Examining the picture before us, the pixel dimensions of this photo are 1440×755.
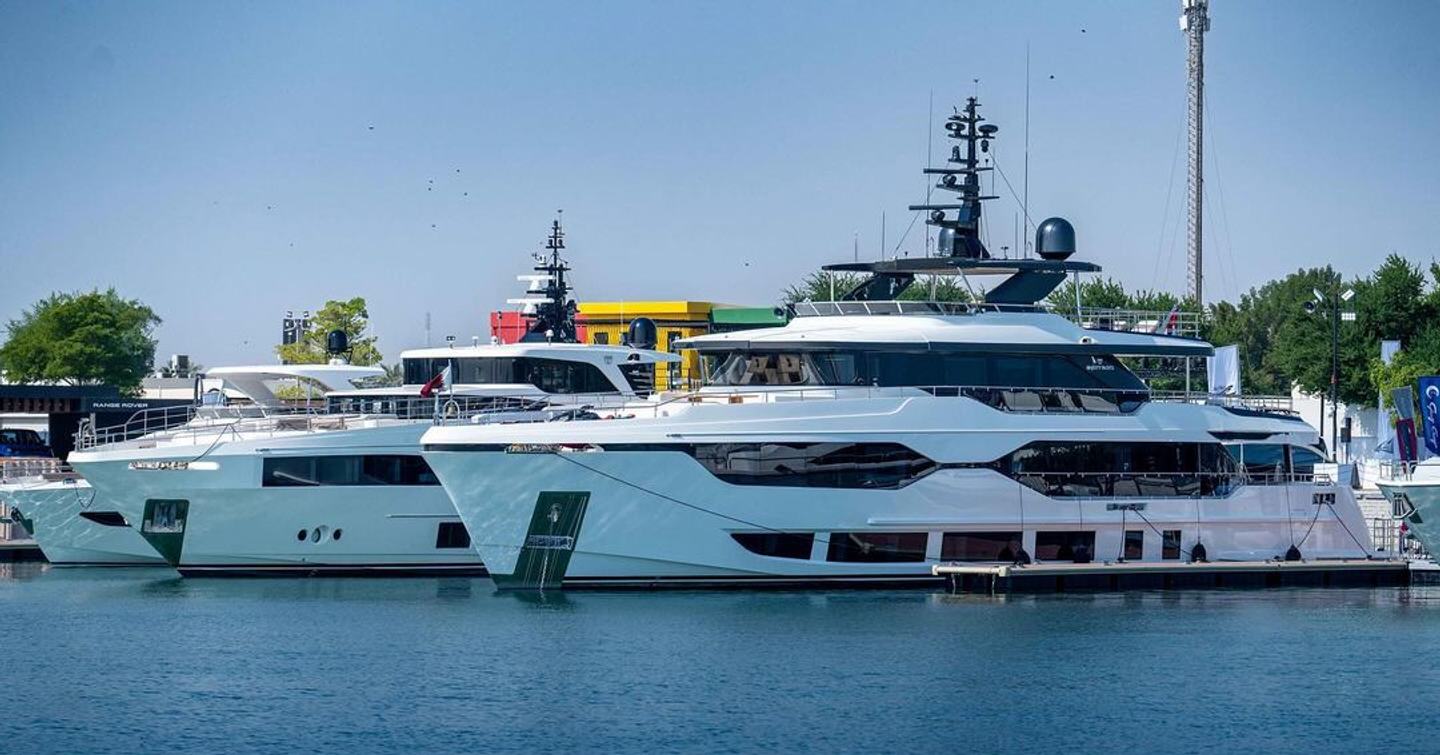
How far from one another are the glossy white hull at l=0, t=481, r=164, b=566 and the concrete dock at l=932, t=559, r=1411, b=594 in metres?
19.6

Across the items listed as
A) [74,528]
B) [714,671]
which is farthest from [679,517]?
[74,528]

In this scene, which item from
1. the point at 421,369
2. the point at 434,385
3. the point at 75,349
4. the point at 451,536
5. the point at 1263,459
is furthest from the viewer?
the point at 75,349

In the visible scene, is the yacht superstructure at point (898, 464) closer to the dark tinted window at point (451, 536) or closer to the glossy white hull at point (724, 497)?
the glossy white hull at point (724, 497)

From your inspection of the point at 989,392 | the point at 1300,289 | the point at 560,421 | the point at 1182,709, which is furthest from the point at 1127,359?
the point at 1300,289

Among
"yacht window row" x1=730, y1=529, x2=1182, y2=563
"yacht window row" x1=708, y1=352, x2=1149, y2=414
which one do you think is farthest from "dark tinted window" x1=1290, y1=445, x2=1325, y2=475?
"yacht window row" x1=708, y1=352, x2=1149, y2=414

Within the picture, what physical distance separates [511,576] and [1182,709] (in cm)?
1397

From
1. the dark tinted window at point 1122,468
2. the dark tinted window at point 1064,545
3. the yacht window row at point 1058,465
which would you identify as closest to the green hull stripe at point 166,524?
the yacht window row at point 1058,465

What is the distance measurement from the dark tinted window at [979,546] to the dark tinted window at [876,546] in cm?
52

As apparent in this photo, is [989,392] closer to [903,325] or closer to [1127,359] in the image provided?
[903,325]

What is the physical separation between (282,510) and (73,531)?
763 cm

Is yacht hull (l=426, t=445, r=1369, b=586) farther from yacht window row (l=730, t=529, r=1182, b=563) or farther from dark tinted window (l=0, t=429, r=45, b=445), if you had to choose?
dark tinted window (l=0, t=429, r=45, b=445)

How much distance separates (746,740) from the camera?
85.1 feet

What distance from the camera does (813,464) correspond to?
36.9 meters

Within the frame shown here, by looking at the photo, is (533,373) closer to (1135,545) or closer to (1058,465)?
(1058,465)
